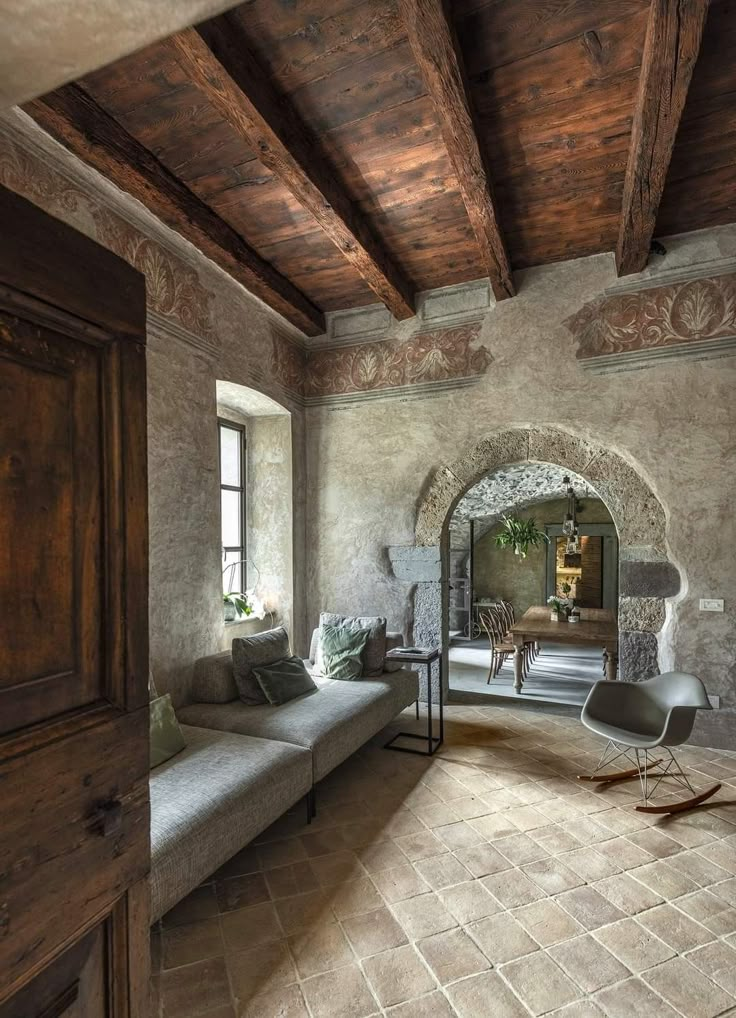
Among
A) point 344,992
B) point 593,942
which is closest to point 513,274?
point 593,942

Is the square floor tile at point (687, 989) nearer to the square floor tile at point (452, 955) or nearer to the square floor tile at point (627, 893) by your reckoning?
the square floor tile at point (627, 893)

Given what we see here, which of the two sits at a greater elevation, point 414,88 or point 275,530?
point 414,88

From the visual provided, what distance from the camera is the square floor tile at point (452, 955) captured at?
6.02 feet

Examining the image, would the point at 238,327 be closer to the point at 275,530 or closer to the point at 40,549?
the point at 275,530

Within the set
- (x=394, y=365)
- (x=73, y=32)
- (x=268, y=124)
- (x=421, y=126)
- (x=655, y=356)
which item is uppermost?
(x=421, y=126)

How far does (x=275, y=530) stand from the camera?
4.95 metres

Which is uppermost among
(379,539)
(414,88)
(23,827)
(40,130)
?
(414,88)

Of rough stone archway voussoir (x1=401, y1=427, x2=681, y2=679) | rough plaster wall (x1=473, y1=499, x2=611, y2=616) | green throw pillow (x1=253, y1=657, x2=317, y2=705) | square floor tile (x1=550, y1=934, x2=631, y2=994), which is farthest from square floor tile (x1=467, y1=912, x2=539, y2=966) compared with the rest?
rough plaster wall (x1=473, y1=499, x2=611, y2=616)

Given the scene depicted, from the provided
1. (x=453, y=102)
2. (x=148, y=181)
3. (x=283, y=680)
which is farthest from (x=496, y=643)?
(x=148, y=181)

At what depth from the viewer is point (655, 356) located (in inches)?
155

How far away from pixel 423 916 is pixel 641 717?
2014mm

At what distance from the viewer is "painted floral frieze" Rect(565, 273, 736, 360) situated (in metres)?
3.78

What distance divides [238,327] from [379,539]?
88.4 inches

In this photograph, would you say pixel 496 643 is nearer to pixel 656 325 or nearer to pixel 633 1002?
pixel 656 325
